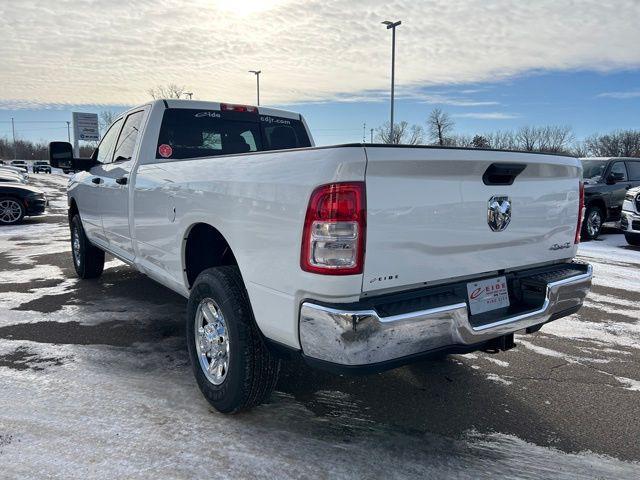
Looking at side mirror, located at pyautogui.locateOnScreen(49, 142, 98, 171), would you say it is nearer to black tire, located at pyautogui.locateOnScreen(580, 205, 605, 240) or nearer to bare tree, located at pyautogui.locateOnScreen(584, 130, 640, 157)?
black tire, located at pyautogui.locateOnScreen(580, 205, 605, 240)

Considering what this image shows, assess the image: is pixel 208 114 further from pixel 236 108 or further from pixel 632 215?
pixel 632 215

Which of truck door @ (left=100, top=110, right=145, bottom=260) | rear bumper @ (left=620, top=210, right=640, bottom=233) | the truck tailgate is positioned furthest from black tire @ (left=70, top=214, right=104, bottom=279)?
rear bumper @ (left=620, top=210, right=640, bottom=233)

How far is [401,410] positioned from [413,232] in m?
1.32

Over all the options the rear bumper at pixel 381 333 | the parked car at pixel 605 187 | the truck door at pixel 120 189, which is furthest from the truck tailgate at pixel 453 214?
the parked car at pixel 605 187

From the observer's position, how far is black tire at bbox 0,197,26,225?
12188 mm

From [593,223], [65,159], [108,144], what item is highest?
[108,144]

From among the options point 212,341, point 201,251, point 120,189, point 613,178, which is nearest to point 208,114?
point 120,189

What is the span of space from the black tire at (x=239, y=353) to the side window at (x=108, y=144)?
3105 mm

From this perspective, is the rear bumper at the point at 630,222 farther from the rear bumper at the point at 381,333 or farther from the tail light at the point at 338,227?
the tail light at the point at 338,227

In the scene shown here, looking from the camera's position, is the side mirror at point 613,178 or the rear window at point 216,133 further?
the side mirror at point 613,178

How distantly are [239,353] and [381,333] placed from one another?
0.89 meters

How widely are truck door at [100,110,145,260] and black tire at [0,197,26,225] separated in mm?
8912

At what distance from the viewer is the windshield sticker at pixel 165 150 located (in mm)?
4242

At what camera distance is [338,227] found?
2141mm
